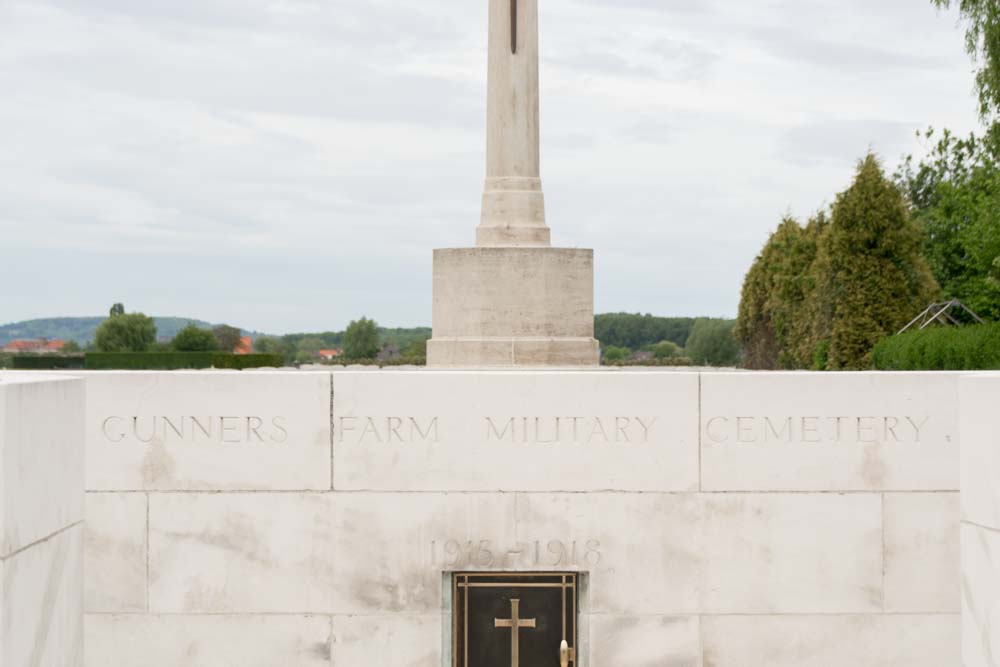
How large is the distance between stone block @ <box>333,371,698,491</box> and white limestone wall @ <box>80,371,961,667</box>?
16 mm

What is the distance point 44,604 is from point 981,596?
3935 mm

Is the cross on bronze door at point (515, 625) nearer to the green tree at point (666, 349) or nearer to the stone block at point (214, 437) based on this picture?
the stone block at point (214, 437)

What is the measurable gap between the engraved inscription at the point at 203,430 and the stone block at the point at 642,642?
2938 mm

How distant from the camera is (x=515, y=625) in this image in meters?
9.70

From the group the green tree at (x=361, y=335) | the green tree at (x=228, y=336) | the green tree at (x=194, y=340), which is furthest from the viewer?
the green tree at (x=361, y=335)

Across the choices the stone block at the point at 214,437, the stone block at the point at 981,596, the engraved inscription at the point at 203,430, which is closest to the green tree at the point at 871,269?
the stone block at the point at 214,437

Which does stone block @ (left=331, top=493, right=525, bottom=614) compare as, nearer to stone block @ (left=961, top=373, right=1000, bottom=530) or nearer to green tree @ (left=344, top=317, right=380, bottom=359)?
stone block @ (left=961, top=373, right=1000, bottom=530)

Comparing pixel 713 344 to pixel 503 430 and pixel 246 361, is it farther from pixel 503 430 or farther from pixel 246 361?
pixel 503 430

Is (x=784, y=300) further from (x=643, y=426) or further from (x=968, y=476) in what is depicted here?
(x=968, y=476)

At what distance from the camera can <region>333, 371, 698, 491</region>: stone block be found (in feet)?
31.2

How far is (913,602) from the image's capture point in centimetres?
966

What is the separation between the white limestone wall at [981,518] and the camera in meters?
4.93

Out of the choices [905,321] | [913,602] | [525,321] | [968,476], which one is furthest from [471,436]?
[905,321]

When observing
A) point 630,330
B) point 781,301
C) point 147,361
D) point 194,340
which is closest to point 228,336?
point 194,340
